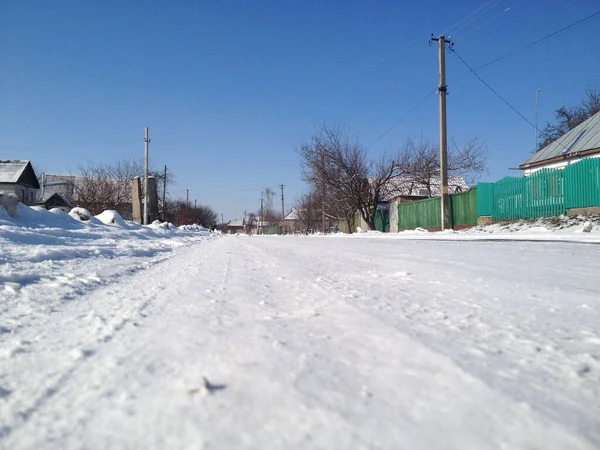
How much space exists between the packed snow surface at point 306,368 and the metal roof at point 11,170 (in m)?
46.7

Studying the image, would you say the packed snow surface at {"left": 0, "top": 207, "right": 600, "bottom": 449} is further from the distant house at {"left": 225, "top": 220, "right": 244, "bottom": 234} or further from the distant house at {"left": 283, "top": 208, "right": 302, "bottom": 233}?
the distant house at {"left": 225, "top": 220, "right": 244, "bottom": 234}

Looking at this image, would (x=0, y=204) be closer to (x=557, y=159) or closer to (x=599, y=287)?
(x=599, y=287)

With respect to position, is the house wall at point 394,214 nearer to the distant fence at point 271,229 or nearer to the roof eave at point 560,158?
the roof eave at point 560,158

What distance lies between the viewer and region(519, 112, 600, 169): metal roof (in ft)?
63.2

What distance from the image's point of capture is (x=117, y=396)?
1.13m

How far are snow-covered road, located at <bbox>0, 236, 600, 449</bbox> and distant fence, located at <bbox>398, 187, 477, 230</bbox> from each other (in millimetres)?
16585

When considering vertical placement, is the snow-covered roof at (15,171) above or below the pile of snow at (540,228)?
above

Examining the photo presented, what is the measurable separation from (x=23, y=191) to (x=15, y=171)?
225 centimetres

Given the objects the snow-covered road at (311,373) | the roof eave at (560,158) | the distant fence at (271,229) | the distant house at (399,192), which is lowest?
the distant fence at (271,229)

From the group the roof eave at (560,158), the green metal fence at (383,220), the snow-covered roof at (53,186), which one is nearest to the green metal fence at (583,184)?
the roof eave at (560,158)

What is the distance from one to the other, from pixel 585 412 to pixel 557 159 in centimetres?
2360

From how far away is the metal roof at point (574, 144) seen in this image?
1927 cm

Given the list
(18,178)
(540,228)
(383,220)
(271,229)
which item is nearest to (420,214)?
(383,220)

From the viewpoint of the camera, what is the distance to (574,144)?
20328 millimetres
